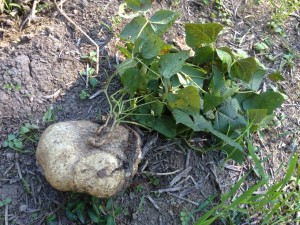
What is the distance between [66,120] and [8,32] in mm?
617

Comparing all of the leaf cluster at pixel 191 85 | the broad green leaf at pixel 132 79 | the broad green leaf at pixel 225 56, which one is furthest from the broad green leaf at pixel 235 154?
the broad green leaf at pixel 132 79

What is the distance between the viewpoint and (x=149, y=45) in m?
1.88

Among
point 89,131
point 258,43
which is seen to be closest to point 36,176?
point 89,131

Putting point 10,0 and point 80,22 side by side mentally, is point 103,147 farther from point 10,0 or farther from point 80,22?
point 10,0

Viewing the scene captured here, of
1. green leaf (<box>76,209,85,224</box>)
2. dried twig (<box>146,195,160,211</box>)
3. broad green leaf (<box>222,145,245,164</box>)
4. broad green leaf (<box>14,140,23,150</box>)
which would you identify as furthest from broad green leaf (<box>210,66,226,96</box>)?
broad green leaf (<box>14,140,23,150</box>)

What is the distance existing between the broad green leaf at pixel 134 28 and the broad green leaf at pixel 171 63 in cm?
19

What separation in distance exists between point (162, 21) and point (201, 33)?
188 mm

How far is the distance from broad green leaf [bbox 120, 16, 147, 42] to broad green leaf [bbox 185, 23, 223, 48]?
204mm

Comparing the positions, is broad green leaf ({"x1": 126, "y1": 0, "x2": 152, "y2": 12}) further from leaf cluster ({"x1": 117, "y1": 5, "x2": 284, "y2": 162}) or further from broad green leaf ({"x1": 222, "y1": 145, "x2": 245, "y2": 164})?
broad green leaf ({"x1": 222, "y1": 145, "x2": 245, "y2": 164})

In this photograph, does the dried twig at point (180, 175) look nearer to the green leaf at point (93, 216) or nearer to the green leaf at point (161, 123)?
the green leaf at point (161, 123)

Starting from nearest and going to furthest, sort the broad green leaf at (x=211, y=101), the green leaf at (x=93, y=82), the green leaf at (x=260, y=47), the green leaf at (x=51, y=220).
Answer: the green leaf at (x=51, y=220) → the broad green leaf at (x=211, y=101) → the green leaf at (x=93, y=82) → the green leaf at (x=260, y=47)

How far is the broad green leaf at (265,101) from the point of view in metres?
2.03

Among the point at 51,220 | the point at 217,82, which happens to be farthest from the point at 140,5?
the point at 51,220

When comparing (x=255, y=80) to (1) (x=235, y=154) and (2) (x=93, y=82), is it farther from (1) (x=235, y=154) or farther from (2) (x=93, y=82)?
(2) (x=93, y=82)
